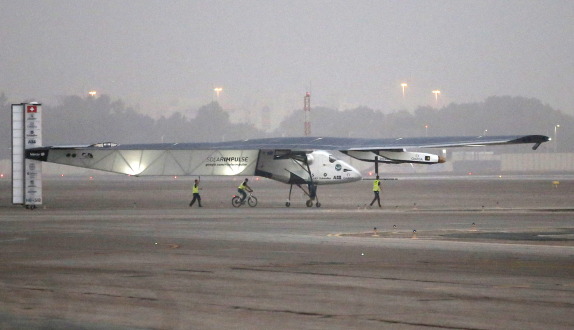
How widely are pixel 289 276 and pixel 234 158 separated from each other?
34841 mm

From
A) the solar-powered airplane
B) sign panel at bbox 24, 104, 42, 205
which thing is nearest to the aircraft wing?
the solar-powered airplane

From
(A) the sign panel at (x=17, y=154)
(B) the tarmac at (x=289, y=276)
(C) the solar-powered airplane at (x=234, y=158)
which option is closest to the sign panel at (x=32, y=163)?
(A) the sign panel at (x=17, y=154)

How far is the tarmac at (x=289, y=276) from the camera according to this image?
49.2ft

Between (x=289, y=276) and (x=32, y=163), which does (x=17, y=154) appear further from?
(x=289, y=276)

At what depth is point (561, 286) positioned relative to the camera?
60.9 feet

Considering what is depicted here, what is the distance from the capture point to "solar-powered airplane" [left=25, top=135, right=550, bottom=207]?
5356cm

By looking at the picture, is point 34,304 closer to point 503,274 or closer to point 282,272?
point 282,272

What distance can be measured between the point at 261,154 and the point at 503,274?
35219 mm

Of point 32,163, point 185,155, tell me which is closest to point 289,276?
point 185,155

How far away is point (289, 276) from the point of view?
805 inches

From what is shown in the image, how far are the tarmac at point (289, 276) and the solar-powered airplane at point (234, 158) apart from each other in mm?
16059

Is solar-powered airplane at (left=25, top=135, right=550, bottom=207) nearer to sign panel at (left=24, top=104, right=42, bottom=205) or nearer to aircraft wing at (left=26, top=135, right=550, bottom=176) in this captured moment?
aircraft wing at (left=26, top=135, right=550, bottom=176)

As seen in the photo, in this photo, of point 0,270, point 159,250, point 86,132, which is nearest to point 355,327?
point 0,270

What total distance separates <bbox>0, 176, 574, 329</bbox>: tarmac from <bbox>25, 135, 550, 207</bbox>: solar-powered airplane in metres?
16.1
